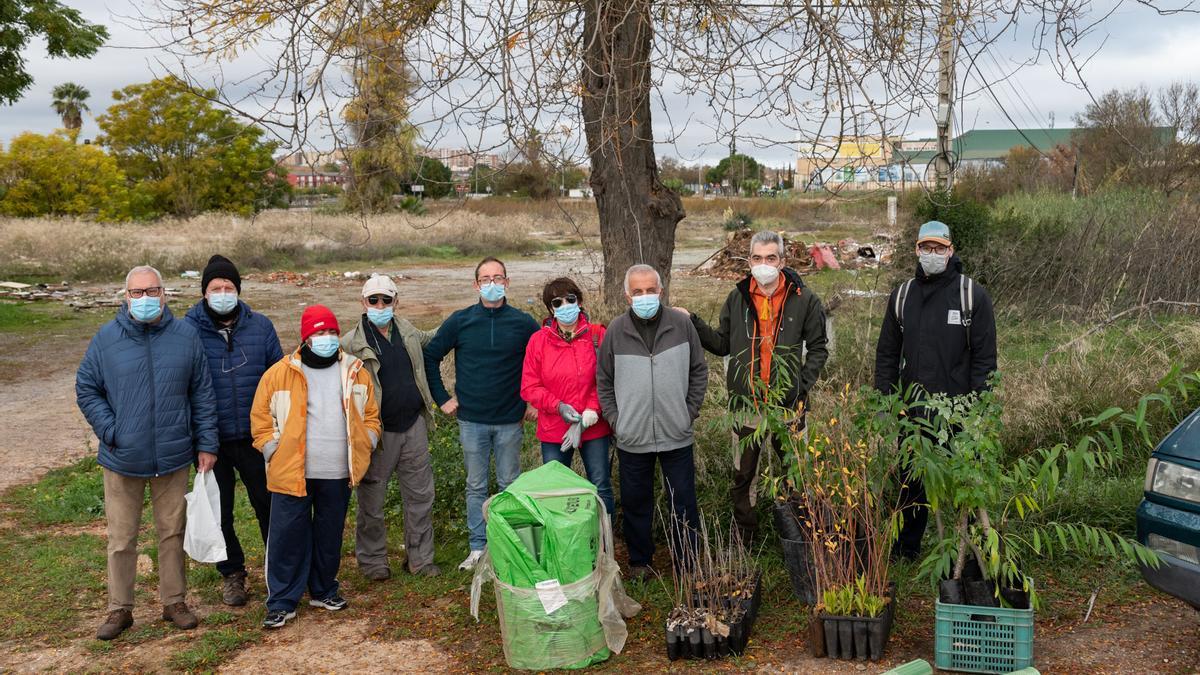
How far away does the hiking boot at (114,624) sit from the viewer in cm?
490

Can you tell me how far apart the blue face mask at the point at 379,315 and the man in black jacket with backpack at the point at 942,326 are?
8.63ft

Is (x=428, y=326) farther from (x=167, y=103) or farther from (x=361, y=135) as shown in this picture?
(x=167, y=103)

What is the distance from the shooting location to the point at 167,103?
139 feet

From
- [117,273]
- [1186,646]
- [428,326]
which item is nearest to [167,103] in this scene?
[117,273]

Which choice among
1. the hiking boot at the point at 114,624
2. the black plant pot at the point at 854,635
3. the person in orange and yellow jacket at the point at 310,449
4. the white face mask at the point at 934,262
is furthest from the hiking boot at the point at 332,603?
the white face mask at the point at 934,262

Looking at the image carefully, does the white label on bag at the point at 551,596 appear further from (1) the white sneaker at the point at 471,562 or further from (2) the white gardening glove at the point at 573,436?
(1) the white sneaker at the point at 471,562

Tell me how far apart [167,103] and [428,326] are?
31.7 metres

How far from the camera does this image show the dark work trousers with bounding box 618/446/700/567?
17.0 feet

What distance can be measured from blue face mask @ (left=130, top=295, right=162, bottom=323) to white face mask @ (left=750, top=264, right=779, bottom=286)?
2.94 metres

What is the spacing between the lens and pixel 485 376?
5.52 metres

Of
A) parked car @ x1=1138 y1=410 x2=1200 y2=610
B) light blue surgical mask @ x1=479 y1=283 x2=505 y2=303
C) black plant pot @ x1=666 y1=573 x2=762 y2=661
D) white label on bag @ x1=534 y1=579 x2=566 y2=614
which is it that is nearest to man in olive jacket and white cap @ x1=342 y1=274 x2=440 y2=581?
light blue surgical mask @ x1=479 y1=283 x2=505 y2=303

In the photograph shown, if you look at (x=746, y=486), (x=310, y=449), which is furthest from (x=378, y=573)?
(x=746, y=486)

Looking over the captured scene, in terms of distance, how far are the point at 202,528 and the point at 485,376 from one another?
1612 millimetres

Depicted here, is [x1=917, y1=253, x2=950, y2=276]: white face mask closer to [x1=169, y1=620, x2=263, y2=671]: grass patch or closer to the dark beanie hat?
the dark beanie hat
